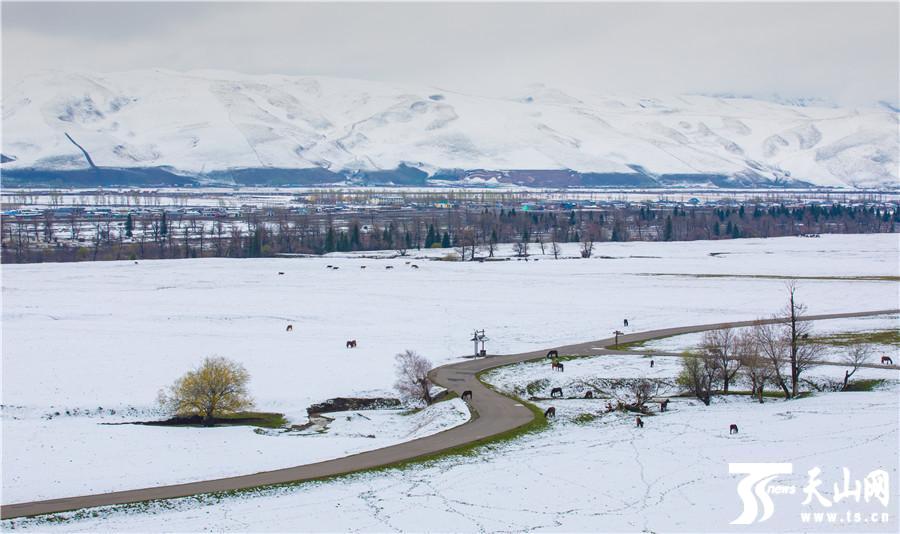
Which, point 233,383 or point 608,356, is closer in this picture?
point 233,383

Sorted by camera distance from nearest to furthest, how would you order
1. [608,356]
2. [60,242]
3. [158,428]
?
[158,428], [608,356], [60,242]

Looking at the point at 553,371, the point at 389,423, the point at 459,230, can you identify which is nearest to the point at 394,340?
the point at 553,371

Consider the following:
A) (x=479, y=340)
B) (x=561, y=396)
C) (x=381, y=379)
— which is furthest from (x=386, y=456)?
(x=479, y=340)

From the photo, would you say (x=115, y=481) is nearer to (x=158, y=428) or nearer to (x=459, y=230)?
(x=158, y=428)

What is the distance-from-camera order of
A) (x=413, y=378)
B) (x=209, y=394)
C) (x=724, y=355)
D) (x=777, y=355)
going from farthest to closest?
(x=413, y=378) < (x=777, y=355) < (x=724, y=355) < (x=209, y=394)

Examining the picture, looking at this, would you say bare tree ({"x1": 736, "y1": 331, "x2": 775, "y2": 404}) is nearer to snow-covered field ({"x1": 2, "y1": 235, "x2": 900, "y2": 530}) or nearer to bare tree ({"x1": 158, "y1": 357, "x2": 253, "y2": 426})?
snow-covered field ({"x1": 2, "y1": 235, "x2": 900, "y2": 530})

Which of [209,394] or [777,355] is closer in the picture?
[209,394]

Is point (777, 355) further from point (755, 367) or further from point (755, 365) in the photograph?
point (755, 365)
